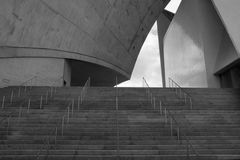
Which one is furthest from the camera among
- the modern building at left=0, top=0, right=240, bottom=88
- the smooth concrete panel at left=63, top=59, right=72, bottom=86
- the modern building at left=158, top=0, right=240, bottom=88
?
the smooth concrete panel at left=63, top=59, right=72, bottom=86

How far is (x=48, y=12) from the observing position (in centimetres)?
1456

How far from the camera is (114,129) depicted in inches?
262

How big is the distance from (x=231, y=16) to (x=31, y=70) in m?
11.4

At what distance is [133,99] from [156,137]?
3.87m

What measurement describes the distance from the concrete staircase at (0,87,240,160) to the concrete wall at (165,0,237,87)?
619cm


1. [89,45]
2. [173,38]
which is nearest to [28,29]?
[89,45]

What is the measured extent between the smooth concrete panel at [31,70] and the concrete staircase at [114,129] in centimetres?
332

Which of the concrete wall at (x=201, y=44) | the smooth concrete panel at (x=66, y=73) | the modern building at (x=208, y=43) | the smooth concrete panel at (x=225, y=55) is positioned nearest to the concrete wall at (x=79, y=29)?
the smooth concrete panel at (x=66, y=73)

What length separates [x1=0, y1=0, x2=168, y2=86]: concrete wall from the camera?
13141mm

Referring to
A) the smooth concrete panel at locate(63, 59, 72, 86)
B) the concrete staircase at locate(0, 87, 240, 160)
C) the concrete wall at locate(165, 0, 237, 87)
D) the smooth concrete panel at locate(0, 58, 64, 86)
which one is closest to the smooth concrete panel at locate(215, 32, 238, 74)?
the concrete wall at locate(165, 0, 237, 87)

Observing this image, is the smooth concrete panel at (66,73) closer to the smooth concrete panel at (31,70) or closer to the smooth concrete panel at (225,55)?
the smooth concrete panel at (31,70)

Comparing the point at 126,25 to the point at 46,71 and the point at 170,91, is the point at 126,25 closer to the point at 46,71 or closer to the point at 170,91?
the point at 46,71

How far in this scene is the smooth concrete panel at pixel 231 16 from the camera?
13113 mm

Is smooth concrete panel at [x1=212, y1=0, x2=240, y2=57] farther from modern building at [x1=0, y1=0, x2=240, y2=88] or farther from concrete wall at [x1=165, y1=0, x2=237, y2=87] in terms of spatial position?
concrete wall at [x1=165, y1=0, x2=237, y2=87]
